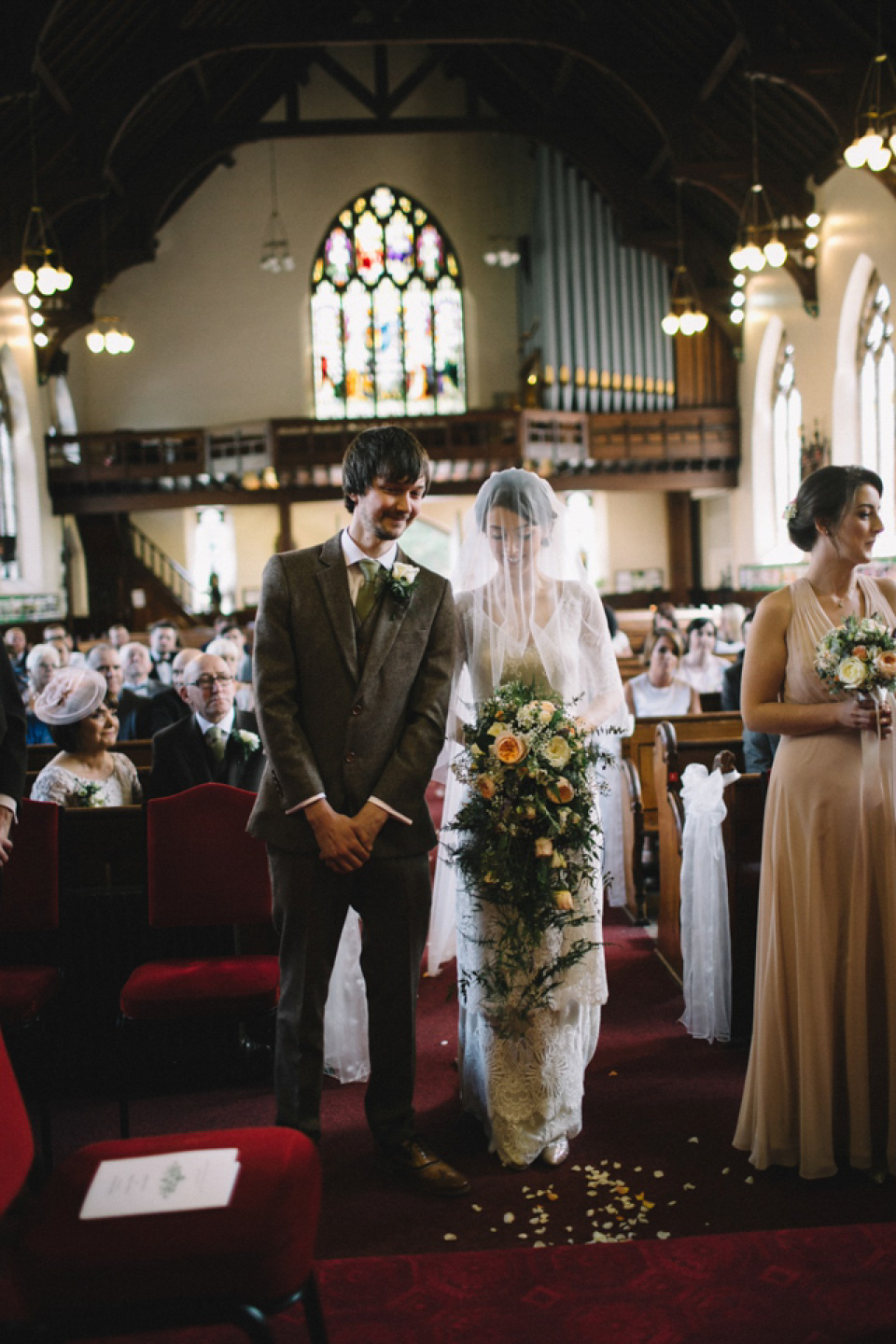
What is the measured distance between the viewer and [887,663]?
2.52 meters

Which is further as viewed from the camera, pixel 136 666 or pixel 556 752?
pixel 136 666

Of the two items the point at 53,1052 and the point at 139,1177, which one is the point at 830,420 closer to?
the point at 53,1052

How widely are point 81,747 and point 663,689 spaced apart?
10.4ft

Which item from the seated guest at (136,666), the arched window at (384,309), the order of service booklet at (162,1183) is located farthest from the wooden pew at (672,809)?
the arched window at (384,309)

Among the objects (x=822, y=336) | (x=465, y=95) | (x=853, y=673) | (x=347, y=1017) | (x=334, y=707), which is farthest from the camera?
(x=465, y=95)

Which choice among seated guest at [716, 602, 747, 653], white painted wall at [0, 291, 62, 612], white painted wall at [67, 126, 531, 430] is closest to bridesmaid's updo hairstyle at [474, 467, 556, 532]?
seated guest at [716, 602, 747, 653]

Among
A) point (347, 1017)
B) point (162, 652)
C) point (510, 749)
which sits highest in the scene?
point (162, 652)

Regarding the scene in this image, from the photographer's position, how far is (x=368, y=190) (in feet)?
61.8

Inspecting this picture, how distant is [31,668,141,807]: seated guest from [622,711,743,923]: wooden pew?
7.63ft

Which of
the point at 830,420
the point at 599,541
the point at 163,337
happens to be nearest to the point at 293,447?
the point at 163,337

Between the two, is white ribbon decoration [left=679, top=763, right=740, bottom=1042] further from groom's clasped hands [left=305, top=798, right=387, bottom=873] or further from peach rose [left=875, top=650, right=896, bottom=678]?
groom's clasped hands [left=305, top=798, right=387, bottom=873]

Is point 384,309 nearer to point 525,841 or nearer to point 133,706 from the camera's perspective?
point 133,706

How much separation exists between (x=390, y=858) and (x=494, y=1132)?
0.82 meters

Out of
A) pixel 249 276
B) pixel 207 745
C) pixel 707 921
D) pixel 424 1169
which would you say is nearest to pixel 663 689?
pixel 707 921
